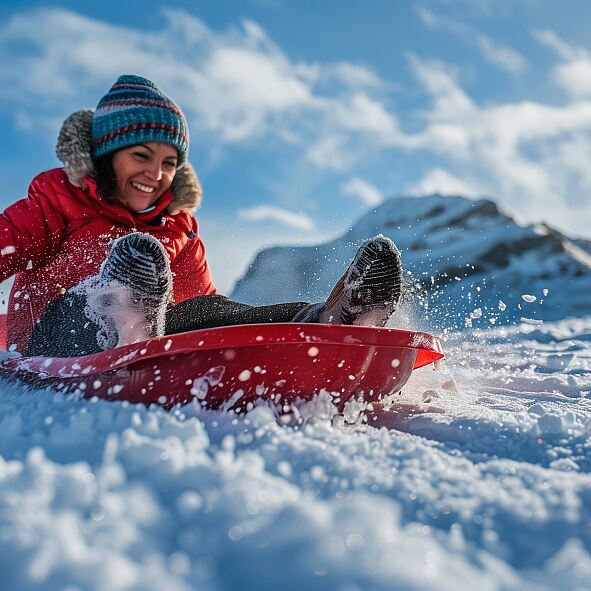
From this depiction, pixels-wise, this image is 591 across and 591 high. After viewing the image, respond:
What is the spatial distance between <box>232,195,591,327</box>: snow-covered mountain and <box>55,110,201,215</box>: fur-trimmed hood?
2194 mm

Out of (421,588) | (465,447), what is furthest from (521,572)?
(465,447)

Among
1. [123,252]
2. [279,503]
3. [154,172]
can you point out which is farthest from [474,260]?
[279,503]

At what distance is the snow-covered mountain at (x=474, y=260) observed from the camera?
5.68m

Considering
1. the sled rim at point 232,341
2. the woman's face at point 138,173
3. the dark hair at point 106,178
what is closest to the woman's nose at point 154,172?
the woman's face at point 138,173

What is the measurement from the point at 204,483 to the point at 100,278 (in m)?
0.81

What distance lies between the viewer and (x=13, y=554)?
0.46 metres

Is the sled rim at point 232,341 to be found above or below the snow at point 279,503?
above

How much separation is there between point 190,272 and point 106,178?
21.8 inches

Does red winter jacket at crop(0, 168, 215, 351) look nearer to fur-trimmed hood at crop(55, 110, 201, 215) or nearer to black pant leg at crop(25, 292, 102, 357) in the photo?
fur-trimmed hood at crop(55, 110, 201, 215)

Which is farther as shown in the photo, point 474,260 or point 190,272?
point 474,260

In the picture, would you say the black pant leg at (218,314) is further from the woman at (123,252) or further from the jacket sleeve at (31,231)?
the jacket sleeve at (31,231)

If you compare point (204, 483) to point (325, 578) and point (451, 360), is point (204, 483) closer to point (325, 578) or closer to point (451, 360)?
Answer: point (325, 578)

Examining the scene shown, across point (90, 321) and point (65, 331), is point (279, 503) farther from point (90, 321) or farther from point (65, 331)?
point (65, 331)

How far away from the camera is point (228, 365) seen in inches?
42.3
